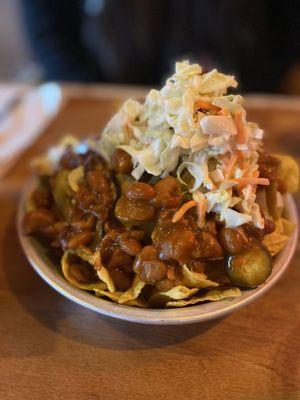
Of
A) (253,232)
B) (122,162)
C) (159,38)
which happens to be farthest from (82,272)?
(159,38)

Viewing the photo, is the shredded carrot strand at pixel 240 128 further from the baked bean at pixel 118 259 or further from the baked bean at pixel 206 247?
the baked bean at pixel 118 259

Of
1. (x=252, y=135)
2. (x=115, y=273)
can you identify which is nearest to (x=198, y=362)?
(x=115, y=273)

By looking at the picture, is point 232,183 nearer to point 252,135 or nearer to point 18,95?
point 252,135

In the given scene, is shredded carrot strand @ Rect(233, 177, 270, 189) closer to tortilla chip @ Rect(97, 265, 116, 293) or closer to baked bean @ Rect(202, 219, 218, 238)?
baked bean @ Rect(202, 219, 218, 238)

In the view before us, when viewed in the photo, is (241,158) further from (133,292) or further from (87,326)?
(87,326)

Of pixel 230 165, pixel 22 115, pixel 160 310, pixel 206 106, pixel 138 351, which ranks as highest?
pixel 206 106

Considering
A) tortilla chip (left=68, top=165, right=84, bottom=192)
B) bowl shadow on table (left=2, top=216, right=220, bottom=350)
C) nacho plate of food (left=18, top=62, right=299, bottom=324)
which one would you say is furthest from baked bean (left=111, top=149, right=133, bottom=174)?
bowl shadow on table (left=2, top=216, right=220, bottom=350)

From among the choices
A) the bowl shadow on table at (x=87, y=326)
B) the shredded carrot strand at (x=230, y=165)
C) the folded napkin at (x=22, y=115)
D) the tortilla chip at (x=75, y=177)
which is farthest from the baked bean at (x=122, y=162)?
the folded napkin at (x=22, y=115)
